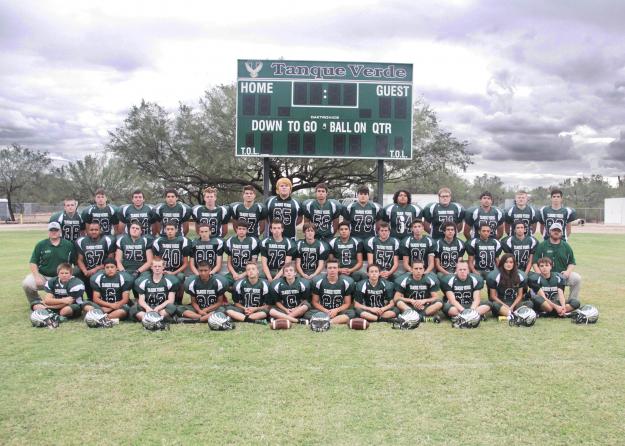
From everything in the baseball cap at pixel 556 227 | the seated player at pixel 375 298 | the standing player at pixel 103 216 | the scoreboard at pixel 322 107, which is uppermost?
the scoreboard at pixel 322 107

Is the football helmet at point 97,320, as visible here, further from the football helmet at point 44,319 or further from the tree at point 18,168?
the tree at point 18,168

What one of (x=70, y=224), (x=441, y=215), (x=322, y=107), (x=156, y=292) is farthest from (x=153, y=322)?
(x=322, y=107)

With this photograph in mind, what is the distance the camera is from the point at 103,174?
48.3 metres

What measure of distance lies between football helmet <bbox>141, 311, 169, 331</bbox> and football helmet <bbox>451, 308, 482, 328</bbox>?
11.7 ft

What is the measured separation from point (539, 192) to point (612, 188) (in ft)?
40.8

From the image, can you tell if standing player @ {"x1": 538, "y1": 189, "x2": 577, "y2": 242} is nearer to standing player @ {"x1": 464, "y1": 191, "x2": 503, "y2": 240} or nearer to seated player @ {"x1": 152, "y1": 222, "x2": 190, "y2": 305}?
standing player @ {"x1": 464, "y1": 191, "x2": 503, "y2": 240}

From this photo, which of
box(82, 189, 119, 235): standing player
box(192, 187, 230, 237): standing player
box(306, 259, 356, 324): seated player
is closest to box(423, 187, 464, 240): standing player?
box(306, 259, 356, 324): seated player

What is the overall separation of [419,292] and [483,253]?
1.24m

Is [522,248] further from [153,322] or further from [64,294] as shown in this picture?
[64,294]

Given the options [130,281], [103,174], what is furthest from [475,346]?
[103,174]

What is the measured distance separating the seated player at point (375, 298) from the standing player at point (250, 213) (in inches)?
72.1

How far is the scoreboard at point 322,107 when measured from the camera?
11.7 metres

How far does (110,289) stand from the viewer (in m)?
7.03

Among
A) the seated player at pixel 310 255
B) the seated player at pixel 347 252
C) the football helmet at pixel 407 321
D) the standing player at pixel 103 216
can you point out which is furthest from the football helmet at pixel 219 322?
the standing player at pixel 103 216
